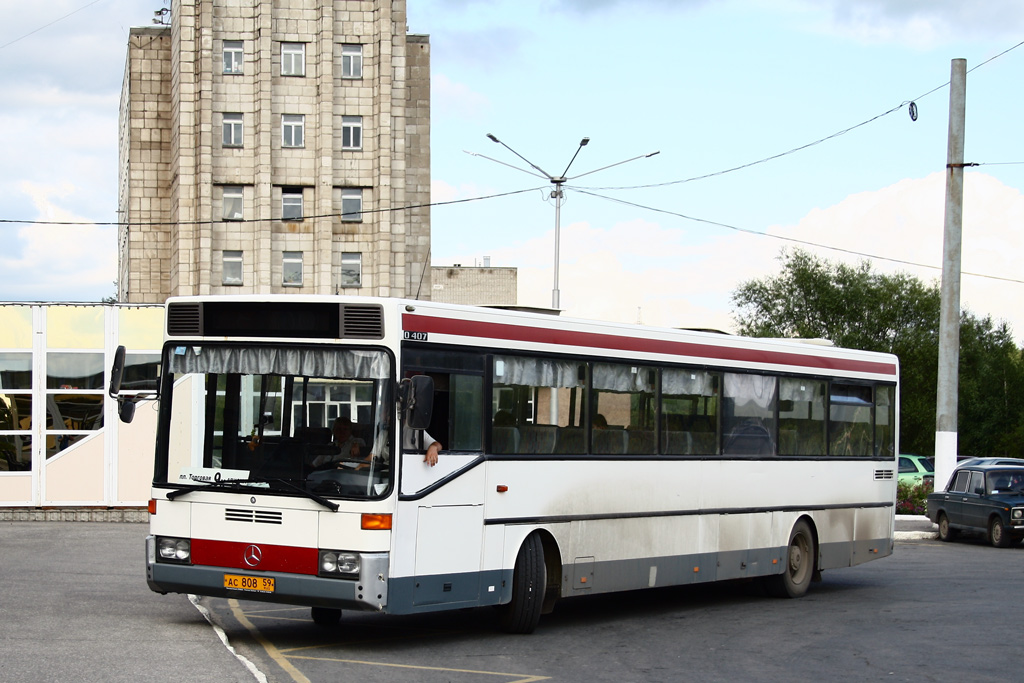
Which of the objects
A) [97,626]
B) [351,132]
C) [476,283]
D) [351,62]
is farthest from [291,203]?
[97,626]

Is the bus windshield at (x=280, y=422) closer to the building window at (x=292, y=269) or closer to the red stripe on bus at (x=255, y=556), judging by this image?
the red stripe on bus at (x=255, y=556)

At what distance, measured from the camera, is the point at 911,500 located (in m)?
31.4

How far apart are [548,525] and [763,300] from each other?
6516 cm

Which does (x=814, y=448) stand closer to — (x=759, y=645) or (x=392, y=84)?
(x=759, y=645)

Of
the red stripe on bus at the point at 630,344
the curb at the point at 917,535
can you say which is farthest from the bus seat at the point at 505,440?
the curb at the point at 917,535

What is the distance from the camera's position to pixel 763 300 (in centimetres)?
7581

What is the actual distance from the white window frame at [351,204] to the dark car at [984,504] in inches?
1571

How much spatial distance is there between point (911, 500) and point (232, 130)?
38819 mm

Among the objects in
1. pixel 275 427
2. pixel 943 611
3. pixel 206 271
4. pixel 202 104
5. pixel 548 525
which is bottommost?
pixel 943 611

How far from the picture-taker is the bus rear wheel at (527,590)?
1195cm

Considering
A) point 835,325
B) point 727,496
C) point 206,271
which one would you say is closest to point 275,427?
point 727,496

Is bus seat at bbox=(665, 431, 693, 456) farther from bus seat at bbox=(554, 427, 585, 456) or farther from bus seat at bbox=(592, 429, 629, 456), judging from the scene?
bus seat at bbox=(554, 427, 585, 456)

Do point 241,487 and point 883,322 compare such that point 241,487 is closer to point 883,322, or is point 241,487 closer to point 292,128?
point 292,128

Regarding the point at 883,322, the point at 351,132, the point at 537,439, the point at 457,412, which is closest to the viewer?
the point at 457,412
